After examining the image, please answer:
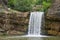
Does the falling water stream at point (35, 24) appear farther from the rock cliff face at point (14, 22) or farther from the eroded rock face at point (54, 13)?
the eroded rock face at point (54, 13)

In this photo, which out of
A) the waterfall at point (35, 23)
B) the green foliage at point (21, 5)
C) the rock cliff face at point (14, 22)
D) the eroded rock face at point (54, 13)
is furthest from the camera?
the green foliage at point (21, 5)

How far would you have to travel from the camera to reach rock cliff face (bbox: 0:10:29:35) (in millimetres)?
24188

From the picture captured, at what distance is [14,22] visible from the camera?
2461 centimetres

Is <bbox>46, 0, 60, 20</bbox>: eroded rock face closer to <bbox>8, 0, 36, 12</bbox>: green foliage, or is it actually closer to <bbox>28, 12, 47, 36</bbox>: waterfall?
<bbox>28, 12, 47, 36</bbox>: waterfall

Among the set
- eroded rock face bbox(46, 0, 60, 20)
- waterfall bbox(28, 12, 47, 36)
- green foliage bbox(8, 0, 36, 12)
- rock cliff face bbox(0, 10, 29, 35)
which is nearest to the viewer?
eroded rock face bbox(46, 0, 60, 20)

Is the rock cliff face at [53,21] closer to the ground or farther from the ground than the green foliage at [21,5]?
closer to the ground

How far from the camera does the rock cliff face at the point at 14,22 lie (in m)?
24.2

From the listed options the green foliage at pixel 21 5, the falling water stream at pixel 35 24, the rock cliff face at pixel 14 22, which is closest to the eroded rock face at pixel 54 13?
the falling water stream at pixel 35 24

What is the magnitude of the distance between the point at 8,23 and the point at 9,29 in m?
0.72

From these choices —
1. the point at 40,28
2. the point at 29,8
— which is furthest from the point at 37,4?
the point at 40,28

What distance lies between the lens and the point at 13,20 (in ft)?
80.9

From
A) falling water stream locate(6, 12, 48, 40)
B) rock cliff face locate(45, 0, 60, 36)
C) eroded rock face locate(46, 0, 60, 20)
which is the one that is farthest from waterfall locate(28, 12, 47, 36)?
eroded rock face locate(46, 0, 60, 20)

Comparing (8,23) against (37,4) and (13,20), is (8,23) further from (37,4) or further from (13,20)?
(37,4)

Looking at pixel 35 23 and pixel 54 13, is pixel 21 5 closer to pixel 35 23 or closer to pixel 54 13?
pixel 35 23
